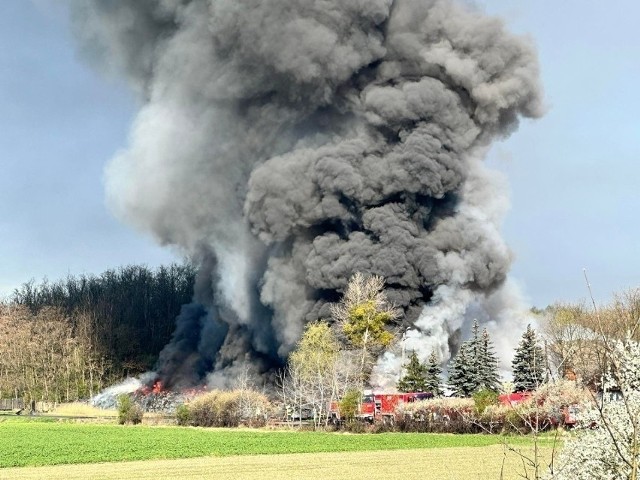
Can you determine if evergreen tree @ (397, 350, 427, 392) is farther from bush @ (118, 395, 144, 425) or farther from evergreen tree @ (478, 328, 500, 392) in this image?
bush @ (118, 395, 144, 425)

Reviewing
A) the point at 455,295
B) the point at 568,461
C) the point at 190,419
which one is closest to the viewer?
the point at 568,461

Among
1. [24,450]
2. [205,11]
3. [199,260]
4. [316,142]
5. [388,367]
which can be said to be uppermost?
[205,11]

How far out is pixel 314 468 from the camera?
78.6 ft

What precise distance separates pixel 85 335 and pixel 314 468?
215 feet

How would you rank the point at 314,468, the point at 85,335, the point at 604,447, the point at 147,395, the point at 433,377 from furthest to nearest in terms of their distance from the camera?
the point at 85,335
the point at 147,395
the point at 433,377
the point at 314,468
the point at 604,447

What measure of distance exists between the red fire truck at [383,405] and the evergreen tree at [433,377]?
2541mm

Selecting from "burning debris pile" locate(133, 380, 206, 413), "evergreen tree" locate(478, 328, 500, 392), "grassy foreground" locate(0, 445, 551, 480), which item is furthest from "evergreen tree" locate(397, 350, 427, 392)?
"burning debris pile" locate(133, 380, 206, 413)

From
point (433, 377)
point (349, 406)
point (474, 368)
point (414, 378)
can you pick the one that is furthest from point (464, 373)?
point (349, 406)

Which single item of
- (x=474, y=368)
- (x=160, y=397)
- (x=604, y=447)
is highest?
(x=474, y=368)

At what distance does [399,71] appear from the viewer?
62875 millimetres

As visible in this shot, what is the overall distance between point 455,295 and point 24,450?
3425 cm

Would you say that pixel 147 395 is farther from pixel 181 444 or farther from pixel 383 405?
pixel 181 444

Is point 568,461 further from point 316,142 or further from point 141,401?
point 141,401

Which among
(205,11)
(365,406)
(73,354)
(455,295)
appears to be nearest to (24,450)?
(365,406)
